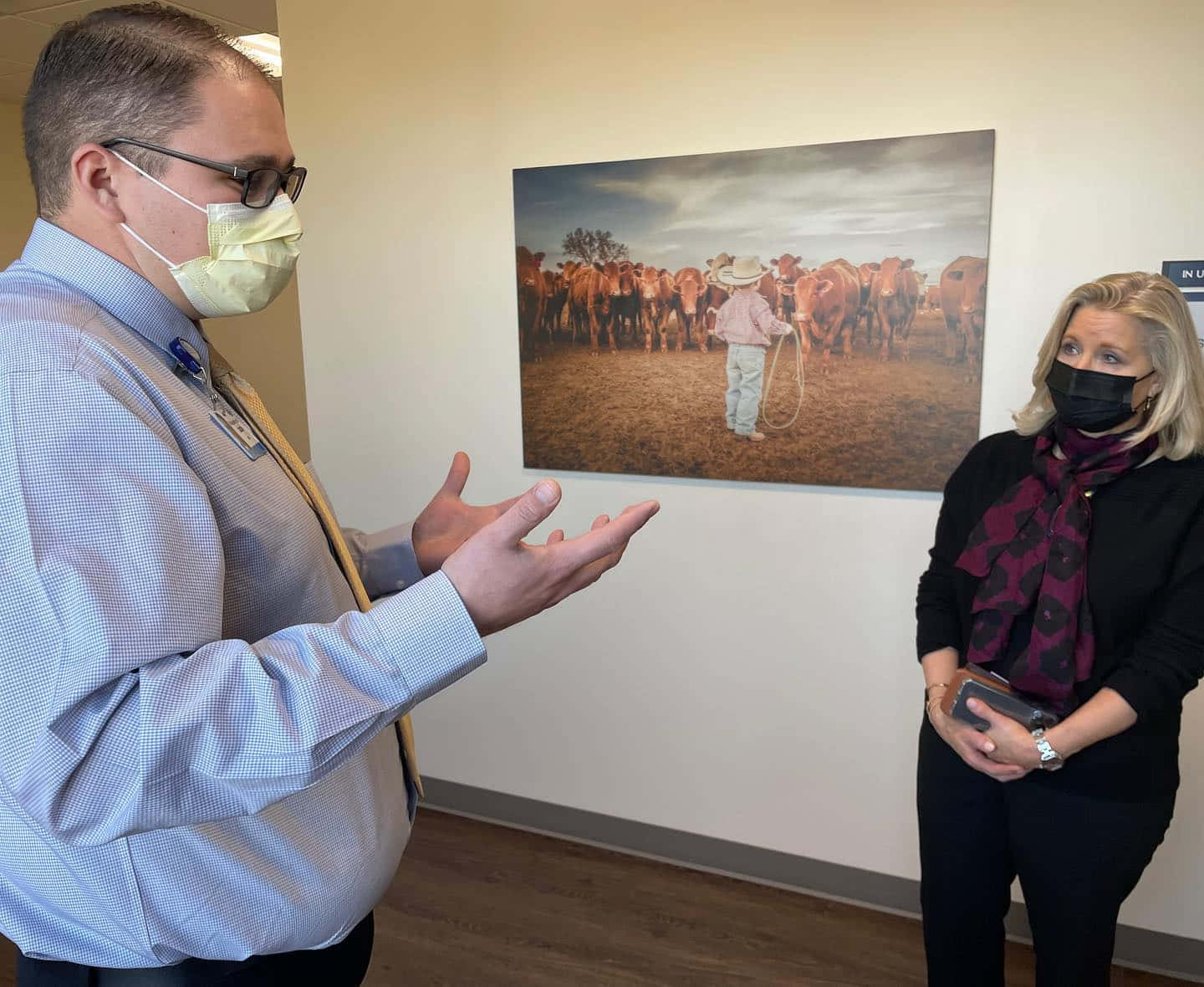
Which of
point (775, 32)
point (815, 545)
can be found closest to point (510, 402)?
point (815, 545)

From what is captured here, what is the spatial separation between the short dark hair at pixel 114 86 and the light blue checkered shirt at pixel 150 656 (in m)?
0.10

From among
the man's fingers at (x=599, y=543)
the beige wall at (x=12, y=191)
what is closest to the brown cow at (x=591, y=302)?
the man's fingers at (x=599, y=543)

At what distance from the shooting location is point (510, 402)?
284cm

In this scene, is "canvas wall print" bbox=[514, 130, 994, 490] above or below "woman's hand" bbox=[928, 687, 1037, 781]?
above

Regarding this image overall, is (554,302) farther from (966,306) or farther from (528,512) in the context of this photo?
(528,512)

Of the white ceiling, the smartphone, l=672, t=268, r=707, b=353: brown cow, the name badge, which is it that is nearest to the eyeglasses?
the name badge

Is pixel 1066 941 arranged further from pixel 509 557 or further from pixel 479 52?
pixel 479 52

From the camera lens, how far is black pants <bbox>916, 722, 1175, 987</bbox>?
5.12 ft

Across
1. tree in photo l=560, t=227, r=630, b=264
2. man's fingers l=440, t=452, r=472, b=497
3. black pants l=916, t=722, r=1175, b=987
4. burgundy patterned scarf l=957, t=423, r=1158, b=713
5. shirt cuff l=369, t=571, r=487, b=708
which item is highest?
tree in photo l=560, t=227, r=630, b=264

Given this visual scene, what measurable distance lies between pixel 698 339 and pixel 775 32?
837 mm

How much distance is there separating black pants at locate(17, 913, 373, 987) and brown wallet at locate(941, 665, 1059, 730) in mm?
1143

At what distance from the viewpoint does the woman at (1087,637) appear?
5.04ft

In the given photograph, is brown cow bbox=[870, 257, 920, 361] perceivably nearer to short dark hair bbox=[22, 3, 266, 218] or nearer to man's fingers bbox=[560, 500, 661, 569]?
man's fingers bbox=[560, 500, 661, 569]

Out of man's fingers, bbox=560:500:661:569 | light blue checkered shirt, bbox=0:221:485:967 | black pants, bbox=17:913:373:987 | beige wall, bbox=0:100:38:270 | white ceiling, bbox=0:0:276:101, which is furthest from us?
beige wall, bbox=0:100:38:270
